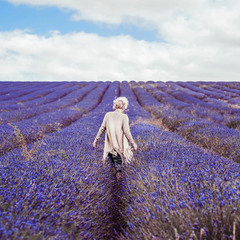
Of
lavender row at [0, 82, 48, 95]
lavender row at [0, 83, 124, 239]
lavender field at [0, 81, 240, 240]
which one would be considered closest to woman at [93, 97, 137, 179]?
lavender field at [0, 81, 240, 240]

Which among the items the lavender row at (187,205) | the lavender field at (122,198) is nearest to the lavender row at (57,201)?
the lavender field at (122,198)

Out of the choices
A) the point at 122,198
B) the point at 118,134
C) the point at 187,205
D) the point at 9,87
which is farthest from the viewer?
the point at 9,87

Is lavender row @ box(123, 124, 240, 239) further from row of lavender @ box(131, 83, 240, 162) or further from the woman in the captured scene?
row of lavender @ box(131, 83, 240, 162)

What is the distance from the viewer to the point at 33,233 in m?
1.41

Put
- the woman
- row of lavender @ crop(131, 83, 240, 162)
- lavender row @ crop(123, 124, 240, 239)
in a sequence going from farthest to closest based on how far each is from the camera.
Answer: row of lavender @ crop(131, 83, 240, 162), the woman, lavender row @ crop(123, 124, 240, 239)

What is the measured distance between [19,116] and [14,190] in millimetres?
8092

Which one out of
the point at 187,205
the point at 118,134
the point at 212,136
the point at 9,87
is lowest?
the point at 212,136

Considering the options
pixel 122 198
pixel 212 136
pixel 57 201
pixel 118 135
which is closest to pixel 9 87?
pixel 212 136

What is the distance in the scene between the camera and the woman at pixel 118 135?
11.0ft

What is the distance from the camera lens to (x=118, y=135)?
3.42m

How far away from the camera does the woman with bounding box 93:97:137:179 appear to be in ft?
11.0

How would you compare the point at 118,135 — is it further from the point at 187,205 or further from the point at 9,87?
the point at 9,87

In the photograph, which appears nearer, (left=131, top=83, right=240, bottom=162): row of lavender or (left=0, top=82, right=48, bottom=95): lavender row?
(left=131, top=83, right=240, bottom=162): row of lavender

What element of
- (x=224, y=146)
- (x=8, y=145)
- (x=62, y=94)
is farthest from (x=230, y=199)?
(x=62, y=94)
